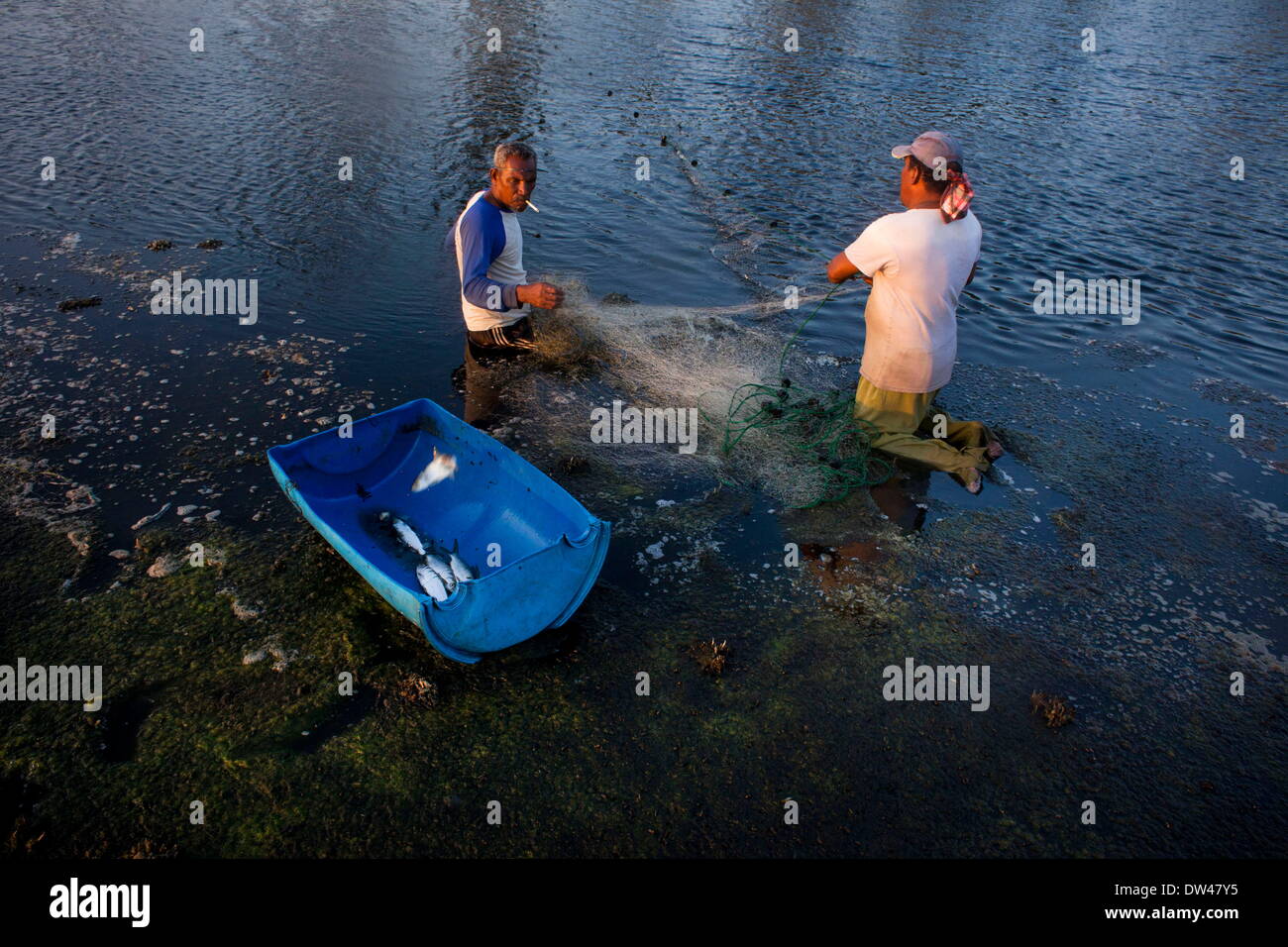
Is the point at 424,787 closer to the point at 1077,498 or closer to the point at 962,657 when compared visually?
the point at 962,657

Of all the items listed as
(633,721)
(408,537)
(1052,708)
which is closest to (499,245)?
(408,537)

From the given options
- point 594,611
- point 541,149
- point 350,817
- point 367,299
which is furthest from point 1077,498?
point 541,149

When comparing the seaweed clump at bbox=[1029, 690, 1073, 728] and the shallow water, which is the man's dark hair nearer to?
the shallow water

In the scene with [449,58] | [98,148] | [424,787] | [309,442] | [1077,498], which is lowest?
[424,787]

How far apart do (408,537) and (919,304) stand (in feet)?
12.3

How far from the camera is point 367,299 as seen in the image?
8.56m

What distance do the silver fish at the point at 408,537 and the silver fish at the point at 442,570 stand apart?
7cm

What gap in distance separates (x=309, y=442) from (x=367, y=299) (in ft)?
12.0

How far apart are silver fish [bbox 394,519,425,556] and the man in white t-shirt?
3.33 m

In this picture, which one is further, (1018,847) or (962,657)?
(962,657)

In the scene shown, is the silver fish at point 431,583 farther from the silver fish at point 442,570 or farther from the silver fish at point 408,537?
the silver fish at point 408,537

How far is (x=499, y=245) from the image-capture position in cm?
657
